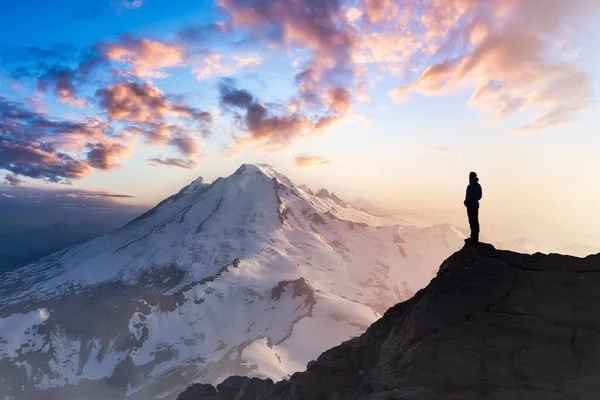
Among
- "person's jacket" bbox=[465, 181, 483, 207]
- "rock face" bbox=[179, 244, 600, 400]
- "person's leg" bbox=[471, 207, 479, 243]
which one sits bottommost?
"rock face" bbox=[179, 244, 600, 400]

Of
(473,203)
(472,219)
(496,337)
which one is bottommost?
(496,337)

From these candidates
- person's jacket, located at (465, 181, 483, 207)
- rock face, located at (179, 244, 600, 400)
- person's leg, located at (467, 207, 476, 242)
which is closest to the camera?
rock face, located at (179, 244, 600, 400)

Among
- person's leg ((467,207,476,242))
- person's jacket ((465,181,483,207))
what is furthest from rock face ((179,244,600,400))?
person's jacket ((465,181,483,207))

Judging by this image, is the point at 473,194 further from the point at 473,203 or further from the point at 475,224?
the point at 475,224

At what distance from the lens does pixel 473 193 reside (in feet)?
67.7

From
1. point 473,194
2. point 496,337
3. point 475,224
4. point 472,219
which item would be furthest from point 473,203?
point 496,337

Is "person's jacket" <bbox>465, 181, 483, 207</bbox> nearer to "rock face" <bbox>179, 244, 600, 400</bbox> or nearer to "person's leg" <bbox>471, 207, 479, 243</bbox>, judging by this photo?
"person's leg" <bbox>471, 207, 479, 243</bbox>

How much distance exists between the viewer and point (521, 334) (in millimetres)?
15477

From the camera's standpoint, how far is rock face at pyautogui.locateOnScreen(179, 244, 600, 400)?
1416 cm

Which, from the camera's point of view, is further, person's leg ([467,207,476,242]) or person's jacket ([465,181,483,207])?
person's leg ([467,207,476,242])

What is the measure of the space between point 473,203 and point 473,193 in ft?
1.62

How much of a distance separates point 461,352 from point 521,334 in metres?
2.29

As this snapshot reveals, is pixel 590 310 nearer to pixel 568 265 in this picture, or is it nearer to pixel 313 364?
pixel 568 265

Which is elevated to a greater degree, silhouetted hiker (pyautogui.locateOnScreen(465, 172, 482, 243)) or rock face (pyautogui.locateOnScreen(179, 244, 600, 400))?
silhouetted hiker (pyautogui.locateOnScreen(465, 172, 482, 243))
